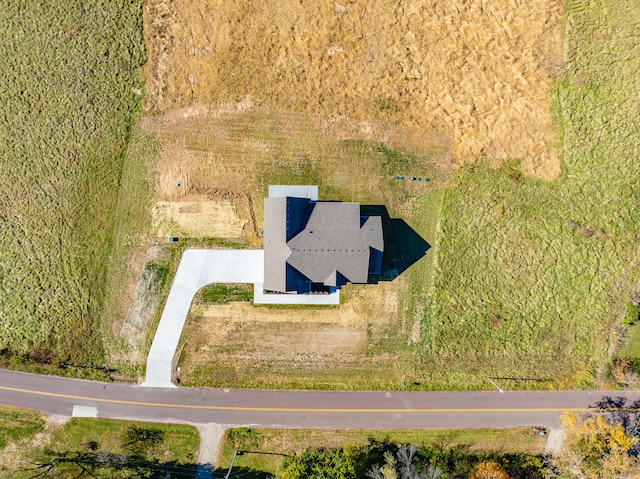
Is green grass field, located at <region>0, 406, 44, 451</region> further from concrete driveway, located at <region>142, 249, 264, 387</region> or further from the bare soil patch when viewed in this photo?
the bare soil patch

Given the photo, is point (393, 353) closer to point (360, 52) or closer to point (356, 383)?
point (356, 383)

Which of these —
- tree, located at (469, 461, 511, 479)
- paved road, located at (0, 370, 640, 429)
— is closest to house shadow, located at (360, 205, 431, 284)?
paved road, located at (0, 370, 640, 429)

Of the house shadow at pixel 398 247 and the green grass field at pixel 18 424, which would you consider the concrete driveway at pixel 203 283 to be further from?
the green grass field at pixel 18 424

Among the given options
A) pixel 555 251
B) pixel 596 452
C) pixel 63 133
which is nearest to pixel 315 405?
pixel 596 452

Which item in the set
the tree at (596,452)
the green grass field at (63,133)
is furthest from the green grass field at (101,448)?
the tree at (596,452)

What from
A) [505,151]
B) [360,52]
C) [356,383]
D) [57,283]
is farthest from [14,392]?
[505,151]
